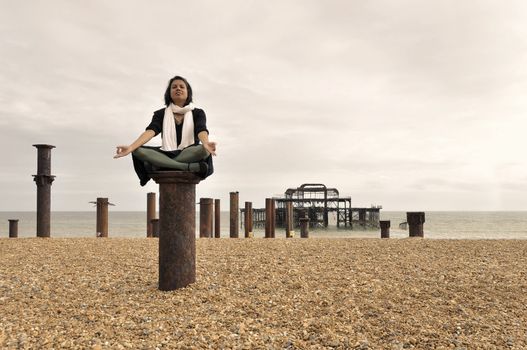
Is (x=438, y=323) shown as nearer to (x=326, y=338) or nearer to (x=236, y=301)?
(x=326, y=338)

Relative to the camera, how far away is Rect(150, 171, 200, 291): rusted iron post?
4.92 meters

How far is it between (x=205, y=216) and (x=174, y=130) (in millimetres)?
9044

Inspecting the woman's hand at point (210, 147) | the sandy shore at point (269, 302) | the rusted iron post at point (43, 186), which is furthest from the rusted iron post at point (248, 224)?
the woman's hand at point (210, 147)

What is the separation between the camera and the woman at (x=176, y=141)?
4941mm

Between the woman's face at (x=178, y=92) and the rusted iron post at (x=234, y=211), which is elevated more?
the woman's face at (x=178, y=92)

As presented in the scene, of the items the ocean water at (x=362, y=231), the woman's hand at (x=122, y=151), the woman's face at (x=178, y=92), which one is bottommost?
the ocean water at (x=362, y=231)

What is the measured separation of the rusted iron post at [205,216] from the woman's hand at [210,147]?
9.42 meters

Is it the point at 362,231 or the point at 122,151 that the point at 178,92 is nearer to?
the point at 122,151

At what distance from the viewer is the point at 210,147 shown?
4.84 metres

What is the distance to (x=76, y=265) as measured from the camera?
6.55 m

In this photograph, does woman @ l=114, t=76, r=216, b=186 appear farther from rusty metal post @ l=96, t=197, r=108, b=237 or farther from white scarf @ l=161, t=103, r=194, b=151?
rusty metal post @ l=96, t=197, r=108, b=237

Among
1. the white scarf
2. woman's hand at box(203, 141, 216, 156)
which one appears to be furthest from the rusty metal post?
woman's hand at box(203, 141, 216, 156)

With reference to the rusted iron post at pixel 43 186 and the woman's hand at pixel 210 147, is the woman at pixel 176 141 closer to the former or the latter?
the woman's hand at pixel 210 147

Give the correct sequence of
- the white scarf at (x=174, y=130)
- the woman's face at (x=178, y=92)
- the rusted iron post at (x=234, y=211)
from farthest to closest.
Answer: the rusted iron post at (x=234, y=211)
the woman's face at (x=178, y=92)
the white scarf at (x=174, y=130)
